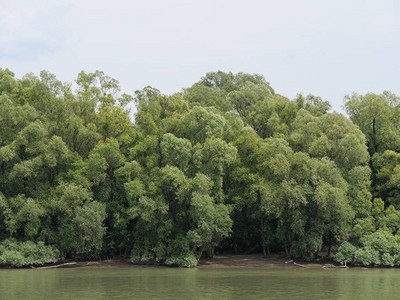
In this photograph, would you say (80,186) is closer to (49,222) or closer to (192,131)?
(49,222)

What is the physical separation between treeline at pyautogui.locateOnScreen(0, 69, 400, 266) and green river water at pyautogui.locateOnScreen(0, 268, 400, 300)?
10.6 metres

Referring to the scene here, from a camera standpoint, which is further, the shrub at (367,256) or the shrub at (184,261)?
the shrub at (184,261)

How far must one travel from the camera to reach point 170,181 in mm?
45281

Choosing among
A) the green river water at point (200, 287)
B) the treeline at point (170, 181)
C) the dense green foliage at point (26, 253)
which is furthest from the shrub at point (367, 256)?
the dense green foliage at point (26, 253)

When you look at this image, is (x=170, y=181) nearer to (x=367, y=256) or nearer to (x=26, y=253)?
(x=26, y=253)

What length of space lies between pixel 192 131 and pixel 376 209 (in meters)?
19.3

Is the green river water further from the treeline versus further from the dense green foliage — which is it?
the treeline

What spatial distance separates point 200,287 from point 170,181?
1914 centimetres

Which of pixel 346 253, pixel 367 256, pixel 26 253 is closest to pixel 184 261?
pixel 26 253

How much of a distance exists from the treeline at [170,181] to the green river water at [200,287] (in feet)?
34.8

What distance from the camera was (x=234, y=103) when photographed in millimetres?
71562

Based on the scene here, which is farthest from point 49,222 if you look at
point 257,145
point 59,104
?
point 257,145

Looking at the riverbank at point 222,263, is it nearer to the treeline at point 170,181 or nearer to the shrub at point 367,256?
the treeline at point 170,181

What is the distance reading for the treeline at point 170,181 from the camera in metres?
44.1
